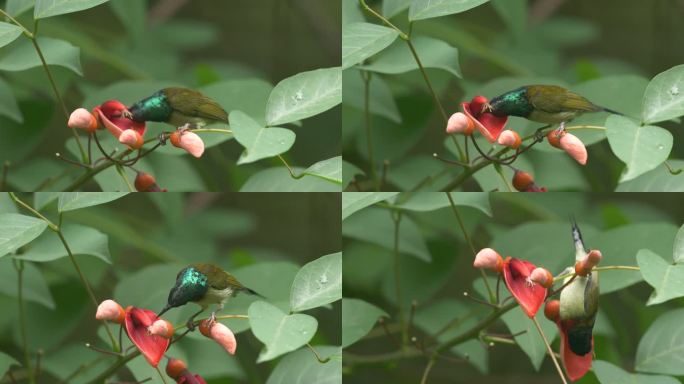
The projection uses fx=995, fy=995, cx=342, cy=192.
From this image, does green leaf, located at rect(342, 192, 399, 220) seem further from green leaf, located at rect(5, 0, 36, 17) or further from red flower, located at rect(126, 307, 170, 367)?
green leaf, located at rect(5, 0, 36, 17)

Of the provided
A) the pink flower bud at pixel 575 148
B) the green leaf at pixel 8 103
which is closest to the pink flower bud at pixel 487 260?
the pink flower bud at pixel 575 148

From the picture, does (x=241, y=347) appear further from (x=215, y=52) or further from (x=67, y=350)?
(x=215, y=52)

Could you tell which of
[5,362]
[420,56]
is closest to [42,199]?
[5,362]

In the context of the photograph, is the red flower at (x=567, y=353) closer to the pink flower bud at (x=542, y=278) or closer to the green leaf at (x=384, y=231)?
the pink flower bud at (x=542, y=278)

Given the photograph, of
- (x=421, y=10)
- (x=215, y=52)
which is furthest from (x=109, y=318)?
(x=215, y=52)

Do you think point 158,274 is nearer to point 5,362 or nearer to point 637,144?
point 5,362

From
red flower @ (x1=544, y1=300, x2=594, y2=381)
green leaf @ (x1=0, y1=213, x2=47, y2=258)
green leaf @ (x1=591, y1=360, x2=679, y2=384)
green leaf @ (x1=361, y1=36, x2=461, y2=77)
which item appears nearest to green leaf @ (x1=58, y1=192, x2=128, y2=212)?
green leaf @ (x1=0, y1=213, x2=47, y2=258)
